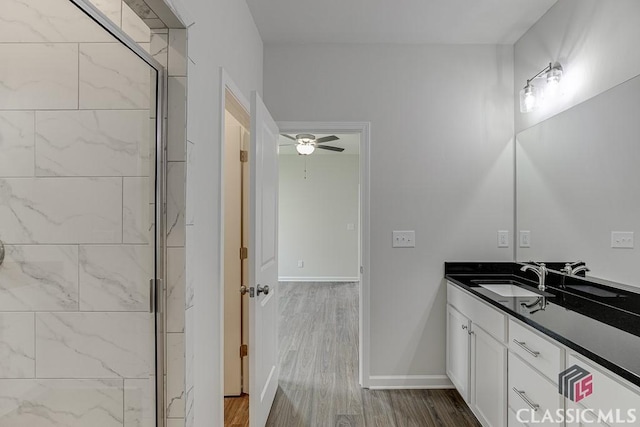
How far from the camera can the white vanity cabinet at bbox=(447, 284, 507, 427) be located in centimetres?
196

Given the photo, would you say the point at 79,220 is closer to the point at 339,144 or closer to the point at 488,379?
the point at 488,379

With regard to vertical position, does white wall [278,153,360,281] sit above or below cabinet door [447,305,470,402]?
above

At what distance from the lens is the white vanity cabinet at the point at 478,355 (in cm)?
196

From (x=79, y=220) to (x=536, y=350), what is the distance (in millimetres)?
1813

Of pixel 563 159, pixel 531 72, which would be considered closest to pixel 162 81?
pixel 563 159

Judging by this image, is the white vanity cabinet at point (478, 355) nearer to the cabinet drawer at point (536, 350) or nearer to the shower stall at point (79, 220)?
the cabinet drawer at point (536, 350)

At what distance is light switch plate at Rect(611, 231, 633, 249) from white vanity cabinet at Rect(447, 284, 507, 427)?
66 cm

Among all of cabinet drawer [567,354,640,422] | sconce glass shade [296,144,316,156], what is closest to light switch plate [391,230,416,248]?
cabinet drawer [567,354,640,422]

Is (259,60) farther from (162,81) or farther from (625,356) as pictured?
(625,356)

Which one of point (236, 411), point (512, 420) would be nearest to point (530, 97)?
point (512, 420)

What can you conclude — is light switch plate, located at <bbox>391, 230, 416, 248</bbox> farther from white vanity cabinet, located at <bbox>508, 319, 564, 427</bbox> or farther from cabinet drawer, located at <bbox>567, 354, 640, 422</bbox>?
cabinet drawer, located at <bbox>567, 354, 640, 422</bbox>

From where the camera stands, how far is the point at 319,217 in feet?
24.0

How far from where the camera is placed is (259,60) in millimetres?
2785

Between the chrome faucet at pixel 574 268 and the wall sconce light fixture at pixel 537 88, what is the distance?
1078 mm
